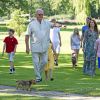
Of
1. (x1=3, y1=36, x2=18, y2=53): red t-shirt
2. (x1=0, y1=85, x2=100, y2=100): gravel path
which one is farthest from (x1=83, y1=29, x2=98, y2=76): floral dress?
(x1=0, y1=85, x2=100, y2=100): gravel path

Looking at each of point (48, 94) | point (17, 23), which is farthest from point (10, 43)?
point (17, 23)

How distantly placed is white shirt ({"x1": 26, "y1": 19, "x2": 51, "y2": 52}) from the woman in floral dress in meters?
3.05

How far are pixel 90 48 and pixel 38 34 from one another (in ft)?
12.0

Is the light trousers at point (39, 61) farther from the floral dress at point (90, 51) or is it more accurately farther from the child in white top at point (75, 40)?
the child in white top at point (75, 40)

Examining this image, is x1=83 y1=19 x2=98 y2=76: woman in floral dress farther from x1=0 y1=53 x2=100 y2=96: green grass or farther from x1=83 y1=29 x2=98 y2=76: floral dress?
x1=0 y1=53 x2=100 y2=96: green grass

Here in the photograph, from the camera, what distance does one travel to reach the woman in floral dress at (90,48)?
656 inches

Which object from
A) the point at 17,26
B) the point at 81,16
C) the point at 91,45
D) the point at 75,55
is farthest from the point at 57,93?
the point at 17,26

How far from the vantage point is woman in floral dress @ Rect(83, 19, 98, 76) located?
1666 cm

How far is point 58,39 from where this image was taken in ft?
66.9

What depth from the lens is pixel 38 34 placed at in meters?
13.8

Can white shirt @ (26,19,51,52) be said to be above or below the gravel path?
above

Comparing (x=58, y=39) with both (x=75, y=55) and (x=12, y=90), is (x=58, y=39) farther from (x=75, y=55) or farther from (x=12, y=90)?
(x=12, y=90)

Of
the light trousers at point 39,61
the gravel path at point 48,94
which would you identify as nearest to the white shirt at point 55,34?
the light trousers at point 39,61

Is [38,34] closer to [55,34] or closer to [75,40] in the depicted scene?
[75,40]
